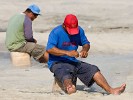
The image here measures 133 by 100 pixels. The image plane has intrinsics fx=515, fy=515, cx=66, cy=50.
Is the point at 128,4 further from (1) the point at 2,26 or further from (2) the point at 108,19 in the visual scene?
(1) the point at 2,26

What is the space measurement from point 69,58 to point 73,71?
0.71 feet

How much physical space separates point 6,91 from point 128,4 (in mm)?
15501

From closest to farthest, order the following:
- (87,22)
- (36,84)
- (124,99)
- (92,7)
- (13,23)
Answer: (124,99), (36,84), (13,23), (87,22), (92,7)

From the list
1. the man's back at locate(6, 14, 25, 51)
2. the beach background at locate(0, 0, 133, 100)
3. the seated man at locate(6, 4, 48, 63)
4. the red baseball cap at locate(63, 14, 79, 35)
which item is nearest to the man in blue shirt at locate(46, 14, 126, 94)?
the red baseball cap at locate(63, 14, 79, 35)

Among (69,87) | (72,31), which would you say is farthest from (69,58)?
(69,87)

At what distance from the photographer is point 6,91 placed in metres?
8.11

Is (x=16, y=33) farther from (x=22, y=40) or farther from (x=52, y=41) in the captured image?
(x=52, y=41)

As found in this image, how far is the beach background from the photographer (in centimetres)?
808

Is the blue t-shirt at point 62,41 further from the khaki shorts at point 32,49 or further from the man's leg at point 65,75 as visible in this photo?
the khaki shorts at point 32,49

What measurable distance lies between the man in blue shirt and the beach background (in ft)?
0.58

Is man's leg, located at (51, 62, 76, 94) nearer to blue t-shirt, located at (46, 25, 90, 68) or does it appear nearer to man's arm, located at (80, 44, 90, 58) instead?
blue t-shirt, located at (46, 25, 90, 68)

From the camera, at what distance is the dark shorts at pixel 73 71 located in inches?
315

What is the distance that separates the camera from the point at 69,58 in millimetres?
8195

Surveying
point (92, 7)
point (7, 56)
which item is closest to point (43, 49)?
point (7, 56)
